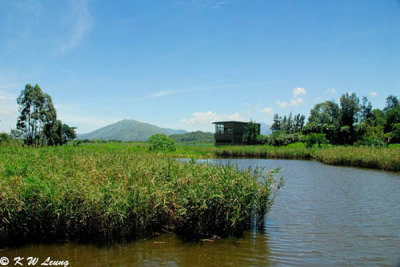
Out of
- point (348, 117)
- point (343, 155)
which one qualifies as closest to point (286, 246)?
point (343, 155)

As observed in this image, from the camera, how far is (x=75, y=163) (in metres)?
10.4

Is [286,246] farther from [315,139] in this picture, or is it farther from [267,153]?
[315,139]

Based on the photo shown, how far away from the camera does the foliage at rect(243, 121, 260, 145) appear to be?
5303 centimetres

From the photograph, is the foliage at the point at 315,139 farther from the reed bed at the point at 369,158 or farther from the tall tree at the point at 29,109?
the tall tree at the point at 29,109

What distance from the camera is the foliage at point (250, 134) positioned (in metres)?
53.0

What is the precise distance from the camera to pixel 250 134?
5309 cm

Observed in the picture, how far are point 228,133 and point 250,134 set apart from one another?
14.3ft

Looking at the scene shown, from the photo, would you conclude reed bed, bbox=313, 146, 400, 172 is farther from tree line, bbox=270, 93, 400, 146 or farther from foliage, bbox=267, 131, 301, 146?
foliage, bbox=267, 131, 301, 146

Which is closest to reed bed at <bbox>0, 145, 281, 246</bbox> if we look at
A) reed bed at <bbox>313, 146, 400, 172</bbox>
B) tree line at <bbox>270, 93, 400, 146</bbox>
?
reed bed at <bbox>313, 146, 400, 172</bbox>

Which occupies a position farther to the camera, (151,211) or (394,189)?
(394,189)

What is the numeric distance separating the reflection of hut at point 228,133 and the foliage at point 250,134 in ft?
3.07

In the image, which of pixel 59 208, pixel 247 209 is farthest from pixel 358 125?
pixel 59 208

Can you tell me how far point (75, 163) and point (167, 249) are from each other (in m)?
5.79

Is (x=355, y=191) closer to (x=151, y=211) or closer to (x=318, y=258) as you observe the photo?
(x=318, y=258)
